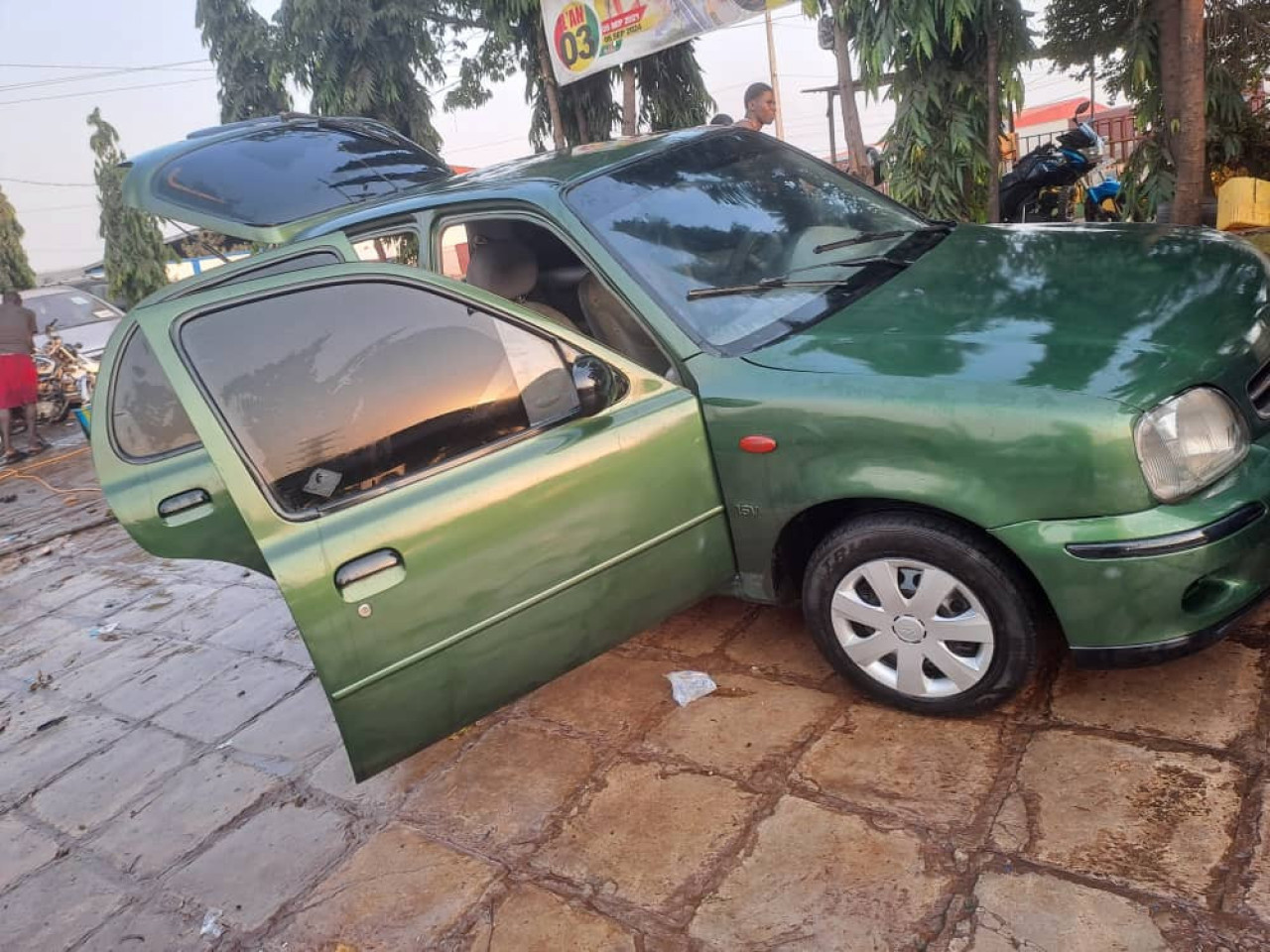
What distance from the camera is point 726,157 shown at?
11.6ft

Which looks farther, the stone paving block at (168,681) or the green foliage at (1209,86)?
the green foliage at (1209,86)

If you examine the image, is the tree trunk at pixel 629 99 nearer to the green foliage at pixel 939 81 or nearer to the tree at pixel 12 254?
the green foliage at pixel 939 81

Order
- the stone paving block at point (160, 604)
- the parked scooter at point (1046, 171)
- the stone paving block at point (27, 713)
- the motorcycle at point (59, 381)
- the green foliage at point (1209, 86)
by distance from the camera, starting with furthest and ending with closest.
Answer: the motorcycle at point (59, 381) < the parked scooter at point (1046, 171) < the green foliage at point (1209, 86) < the stone paving block at point (160, 604) < the stone paving block at point (27, 713)

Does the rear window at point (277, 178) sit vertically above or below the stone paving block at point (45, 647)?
above

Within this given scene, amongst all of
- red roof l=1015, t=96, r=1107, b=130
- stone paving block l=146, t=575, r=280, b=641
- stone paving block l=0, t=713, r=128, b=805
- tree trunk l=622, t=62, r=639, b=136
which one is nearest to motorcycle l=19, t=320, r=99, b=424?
tree trunk l=622, t=62, r=639, b=136

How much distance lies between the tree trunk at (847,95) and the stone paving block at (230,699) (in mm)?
5684

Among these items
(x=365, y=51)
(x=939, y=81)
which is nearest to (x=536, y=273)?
(x=939, y=81)

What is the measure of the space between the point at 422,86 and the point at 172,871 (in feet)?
42.1

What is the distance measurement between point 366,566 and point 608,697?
120cm

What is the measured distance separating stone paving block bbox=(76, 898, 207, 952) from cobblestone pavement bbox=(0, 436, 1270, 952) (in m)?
0.01

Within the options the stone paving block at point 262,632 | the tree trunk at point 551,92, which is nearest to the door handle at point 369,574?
the stone paving block at point 262,632

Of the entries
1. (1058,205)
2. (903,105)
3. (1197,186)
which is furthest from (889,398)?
(1058,205)

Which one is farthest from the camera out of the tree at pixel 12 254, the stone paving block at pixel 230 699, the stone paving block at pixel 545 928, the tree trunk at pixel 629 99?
the tree at pixel 12 254

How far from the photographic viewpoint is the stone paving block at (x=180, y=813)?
2.92 m
